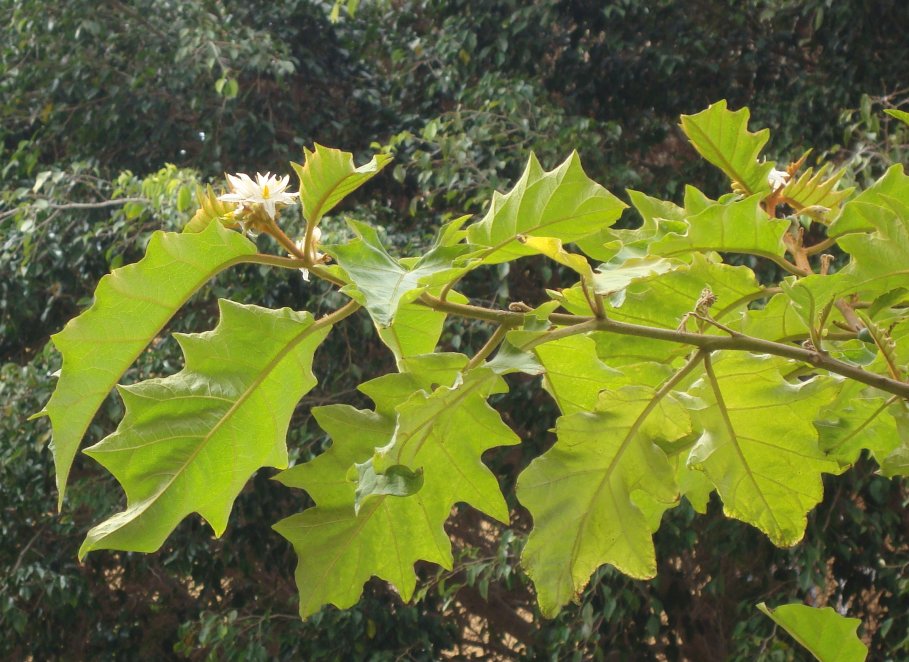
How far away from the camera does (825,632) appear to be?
1.54 ft

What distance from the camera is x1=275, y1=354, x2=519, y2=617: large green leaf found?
0.47 m

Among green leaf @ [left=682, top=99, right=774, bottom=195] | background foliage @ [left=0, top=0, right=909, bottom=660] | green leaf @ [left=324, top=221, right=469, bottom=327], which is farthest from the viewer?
background foliage @ [left=0, top=0, right=909, bottom=660]

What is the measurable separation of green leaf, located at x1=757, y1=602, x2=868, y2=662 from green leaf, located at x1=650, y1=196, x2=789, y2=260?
0.17 m

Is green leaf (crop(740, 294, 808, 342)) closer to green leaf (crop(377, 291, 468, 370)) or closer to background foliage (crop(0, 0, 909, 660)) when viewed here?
green leaf (crop(377, 291, 468, 370))

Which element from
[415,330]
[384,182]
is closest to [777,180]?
[415,330]

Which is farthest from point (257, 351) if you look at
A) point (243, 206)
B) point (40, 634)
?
point (40, 634)

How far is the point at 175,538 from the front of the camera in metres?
3.03

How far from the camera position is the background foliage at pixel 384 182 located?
2.72 m

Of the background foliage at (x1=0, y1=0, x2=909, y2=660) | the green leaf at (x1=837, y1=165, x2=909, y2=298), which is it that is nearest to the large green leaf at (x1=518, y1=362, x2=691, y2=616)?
the green leaf at (x1=837, y1=165, x2=909, y2=298)

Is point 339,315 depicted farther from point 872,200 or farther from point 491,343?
point 872,200

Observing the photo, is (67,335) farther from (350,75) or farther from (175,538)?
(350,75)

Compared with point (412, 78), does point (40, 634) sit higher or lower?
lower

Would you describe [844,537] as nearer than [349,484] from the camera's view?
No

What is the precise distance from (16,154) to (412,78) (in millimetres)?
1366
